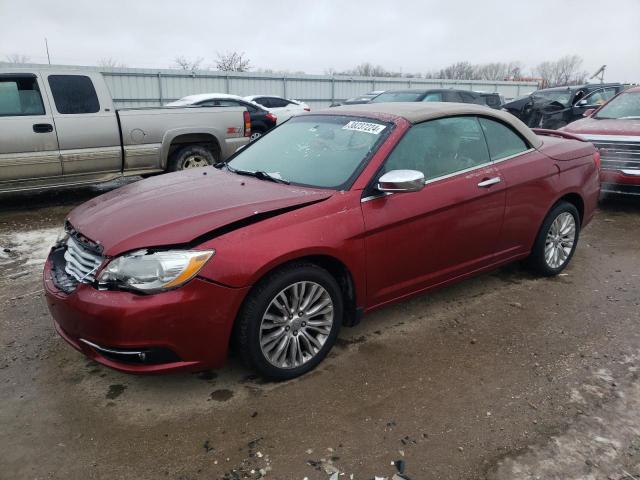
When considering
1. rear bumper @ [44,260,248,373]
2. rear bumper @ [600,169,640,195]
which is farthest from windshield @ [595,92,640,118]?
rear bumper @ [44,260,248,373]

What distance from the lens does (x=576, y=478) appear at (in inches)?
91.5

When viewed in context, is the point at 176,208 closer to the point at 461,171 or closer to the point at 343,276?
the point at 343,276

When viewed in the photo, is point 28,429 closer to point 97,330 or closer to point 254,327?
point 97,330

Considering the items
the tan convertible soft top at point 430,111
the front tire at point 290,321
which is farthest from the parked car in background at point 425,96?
the front tire at point 290,321

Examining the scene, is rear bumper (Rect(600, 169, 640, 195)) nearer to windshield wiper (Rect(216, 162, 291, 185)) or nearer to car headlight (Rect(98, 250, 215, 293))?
windshield wiper (Rect(216, 162, 291, 185))

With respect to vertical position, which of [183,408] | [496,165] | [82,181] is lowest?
[183,408]

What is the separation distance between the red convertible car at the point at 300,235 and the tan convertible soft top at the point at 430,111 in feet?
0.05

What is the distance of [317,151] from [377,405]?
179 centimetres

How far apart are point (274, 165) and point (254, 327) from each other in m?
1.38

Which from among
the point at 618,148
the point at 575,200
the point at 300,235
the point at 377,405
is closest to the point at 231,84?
the point at 618,148

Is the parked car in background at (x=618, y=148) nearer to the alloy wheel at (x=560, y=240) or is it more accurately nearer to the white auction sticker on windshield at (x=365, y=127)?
the alloy wheel at (x=560, y=240)

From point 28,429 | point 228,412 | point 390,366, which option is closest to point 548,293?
point 390,366

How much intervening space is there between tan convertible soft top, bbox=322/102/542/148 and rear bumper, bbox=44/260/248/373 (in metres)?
1.85

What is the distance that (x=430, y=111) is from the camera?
3768 mm
